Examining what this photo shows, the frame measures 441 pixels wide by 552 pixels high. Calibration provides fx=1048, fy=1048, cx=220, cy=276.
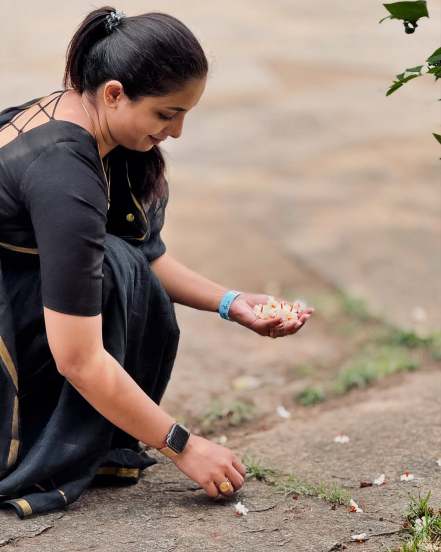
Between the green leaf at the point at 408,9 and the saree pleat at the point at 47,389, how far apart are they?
97cm

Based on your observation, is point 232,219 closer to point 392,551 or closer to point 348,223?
point 348,223

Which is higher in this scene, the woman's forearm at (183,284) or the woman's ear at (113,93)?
the woman's ear at (113,93)

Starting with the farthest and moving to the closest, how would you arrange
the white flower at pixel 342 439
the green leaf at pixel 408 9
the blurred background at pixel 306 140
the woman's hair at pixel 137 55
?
the blurred background at pixel 306 140 → the white flower at pixel 342 439 → the woman's hair at pixel 137 55 → the green leaf at pixel 408 9

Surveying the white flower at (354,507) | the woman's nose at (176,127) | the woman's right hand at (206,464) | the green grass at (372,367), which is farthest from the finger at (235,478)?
the green grass at (372,367)

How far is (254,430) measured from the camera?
392 cm

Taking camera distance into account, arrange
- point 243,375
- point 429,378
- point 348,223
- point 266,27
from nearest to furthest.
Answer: point 429,378, point 243,375, point 348,223, point 266,27

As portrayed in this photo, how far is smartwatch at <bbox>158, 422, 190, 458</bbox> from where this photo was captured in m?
2.74

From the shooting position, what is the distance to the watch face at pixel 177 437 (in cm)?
274

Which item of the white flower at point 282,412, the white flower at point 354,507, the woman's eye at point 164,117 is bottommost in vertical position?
the white flower at point 282,412

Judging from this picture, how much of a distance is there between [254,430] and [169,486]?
2.97ft

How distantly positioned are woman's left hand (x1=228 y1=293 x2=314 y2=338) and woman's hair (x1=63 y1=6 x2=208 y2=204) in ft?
2.48

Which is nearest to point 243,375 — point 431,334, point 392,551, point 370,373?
point 370,373

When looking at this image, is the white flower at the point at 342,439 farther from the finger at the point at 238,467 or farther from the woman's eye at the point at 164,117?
the woman's eye at the point at 164,117

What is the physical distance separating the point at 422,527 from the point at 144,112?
4.11 ft
